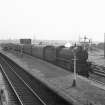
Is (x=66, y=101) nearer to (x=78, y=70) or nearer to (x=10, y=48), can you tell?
(x=78, y=70)

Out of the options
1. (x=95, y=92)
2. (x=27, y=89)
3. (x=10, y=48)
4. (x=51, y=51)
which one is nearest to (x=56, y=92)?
(x=95, y=92)

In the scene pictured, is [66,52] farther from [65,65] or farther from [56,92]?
[56,92]

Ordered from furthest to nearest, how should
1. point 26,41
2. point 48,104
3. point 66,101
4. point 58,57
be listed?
point 26,41 → point 58,57 → point 48,104 → point 66,101

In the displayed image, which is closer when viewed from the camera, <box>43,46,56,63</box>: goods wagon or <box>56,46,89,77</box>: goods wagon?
<box>56,46,89,77</box>: goods wagon

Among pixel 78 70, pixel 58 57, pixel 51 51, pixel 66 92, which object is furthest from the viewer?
pixel 51 51

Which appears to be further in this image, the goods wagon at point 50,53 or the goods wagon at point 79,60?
the goods wagon at point 50,53

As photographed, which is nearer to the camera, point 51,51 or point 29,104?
point 29,104

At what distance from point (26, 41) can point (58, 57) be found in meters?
47.3

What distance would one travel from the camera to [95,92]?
49.4 ft

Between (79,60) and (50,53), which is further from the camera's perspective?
(50,53)

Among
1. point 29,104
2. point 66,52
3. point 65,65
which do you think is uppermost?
point 66,52

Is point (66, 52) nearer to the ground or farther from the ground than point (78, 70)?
farther from the ground

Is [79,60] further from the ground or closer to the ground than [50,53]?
closer to the ground

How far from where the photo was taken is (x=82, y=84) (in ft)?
57.6
